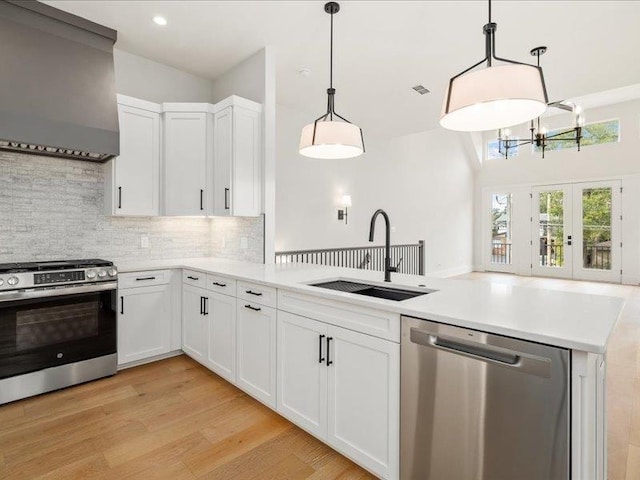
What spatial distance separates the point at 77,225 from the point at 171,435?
2211 millimetres

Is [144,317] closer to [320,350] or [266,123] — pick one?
[320,350]

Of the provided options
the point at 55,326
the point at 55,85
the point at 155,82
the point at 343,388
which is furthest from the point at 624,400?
the point at 155,82

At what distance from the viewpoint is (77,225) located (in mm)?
3340

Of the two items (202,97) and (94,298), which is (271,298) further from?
(202,97)

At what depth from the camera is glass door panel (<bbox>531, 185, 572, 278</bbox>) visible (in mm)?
8812

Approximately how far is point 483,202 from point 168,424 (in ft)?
33.6

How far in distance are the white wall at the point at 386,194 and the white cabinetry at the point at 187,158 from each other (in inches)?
78.0

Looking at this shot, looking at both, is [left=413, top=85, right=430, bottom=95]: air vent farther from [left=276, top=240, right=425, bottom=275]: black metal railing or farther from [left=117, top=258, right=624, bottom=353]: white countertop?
[left=117, top=258, right=624, bottom=353]: white countertop

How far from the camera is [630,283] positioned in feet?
26.4

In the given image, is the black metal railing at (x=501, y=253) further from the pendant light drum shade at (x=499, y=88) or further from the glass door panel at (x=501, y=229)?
the pendant light drum shade at (x=499, y=88)

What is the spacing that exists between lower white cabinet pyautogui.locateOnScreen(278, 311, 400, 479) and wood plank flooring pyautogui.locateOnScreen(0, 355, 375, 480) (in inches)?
6.8

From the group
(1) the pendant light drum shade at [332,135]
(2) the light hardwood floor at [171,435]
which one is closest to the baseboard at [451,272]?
(2) the light hardwood floor at [171,435]

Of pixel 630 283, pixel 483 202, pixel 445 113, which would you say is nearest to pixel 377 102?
pixel 445 113

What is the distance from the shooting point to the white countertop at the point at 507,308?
4.12 ft
